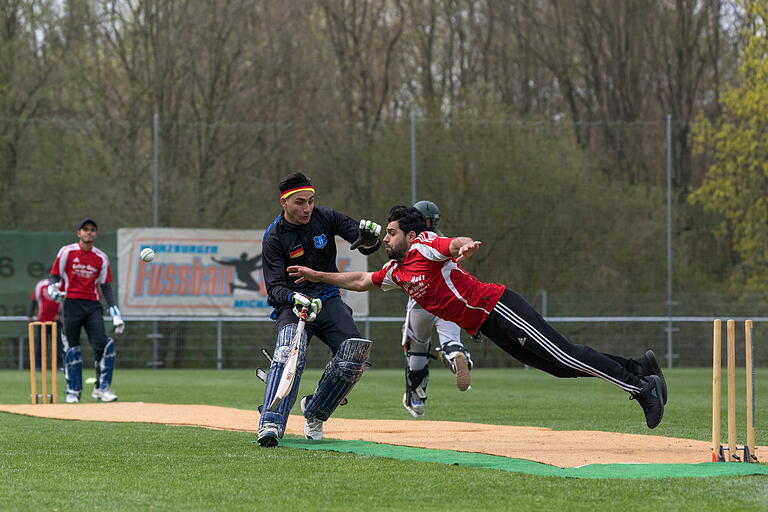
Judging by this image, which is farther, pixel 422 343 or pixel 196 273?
pixel 196 273

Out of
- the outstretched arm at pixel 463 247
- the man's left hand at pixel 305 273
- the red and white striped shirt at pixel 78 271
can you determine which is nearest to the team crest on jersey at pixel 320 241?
the man's left hand at pixel 305 273

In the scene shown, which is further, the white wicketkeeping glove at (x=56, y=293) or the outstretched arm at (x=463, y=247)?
the white wicketkeeping glove at (x=56, y=293)

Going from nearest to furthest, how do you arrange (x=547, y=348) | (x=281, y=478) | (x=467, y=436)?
(x=281, y=478) → (x=547, y=348) → (x=467, y=436)

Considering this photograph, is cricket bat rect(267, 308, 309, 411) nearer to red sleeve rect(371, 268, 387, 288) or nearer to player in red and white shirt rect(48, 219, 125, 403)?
red sleeve rect(371, 268, 387, 288)

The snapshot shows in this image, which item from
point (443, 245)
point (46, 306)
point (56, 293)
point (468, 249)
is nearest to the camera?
point (468, 249)

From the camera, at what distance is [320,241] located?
921cm

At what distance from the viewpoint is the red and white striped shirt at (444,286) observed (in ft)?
27.9

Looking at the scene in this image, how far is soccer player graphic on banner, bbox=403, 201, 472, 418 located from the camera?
11.9 m

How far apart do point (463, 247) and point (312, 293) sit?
63.4 inches

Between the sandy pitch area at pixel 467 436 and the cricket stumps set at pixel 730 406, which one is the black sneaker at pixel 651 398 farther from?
the cricket stumps set at pixel 730 406

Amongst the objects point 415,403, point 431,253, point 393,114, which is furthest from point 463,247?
point 393,114

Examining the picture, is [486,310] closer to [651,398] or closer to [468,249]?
[468,249]

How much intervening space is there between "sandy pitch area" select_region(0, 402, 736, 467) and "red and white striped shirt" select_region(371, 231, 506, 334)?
0.88 m

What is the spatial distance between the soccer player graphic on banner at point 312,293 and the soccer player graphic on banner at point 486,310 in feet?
1.12
